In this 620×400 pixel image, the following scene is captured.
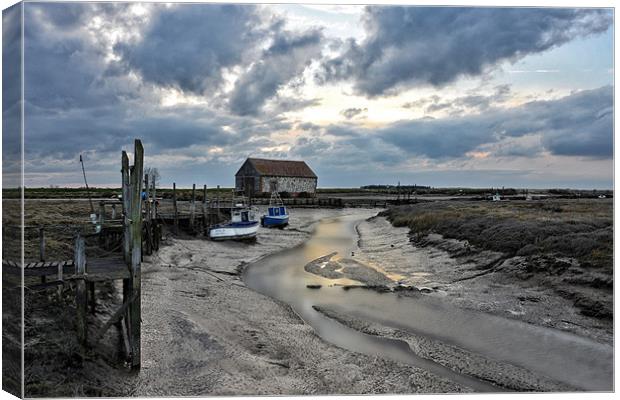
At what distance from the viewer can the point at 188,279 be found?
15.8 meters

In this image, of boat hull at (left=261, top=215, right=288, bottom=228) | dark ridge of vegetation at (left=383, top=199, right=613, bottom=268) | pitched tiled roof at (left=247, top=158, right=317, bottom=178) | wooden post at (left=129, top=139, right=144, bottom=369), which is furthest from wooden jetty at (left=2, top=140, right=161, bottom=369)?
pitched tiled roof at (left=247, top=158, right=317, bottom=178)

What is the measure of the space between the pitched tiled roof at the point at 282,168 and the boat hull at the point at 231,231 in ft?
120

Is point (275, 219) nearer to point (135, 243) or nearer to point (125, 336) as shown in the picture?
point (125, 336)

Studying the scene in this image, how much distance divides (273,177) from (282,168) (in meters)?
3.40

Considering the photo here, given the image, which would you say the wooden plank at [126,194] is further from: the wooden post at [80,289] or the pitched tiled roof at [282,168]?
the pitched tiled roof at [282,168]

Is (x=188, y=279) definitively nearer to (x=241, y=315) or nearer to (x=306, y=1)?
(x=241, y=315)

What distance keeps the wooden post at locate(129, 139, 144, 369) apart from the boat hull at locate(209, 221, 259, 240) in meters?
19.2

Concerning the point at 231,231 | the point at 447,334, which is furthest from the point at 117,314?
the point at 231,231

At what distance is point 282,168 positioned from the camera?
6919cm

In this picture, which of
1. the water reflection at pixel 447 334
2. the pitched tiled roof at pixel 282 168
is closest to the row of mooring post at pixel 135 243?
the water reflection at pixel 447 334

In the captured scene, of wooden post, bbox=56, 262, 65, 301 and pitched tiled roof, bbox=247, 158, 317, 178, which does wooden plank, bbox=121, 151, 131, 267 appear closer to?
wooden post, bbox=56, 262, 65, 301

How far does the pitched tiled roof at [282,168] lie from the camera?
Result: 65500mm

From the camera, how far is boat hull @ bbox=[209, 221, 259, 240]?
27344 millimetres

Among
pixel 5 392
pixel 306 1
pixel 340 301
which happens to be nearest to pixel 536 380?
pixel 340 301
